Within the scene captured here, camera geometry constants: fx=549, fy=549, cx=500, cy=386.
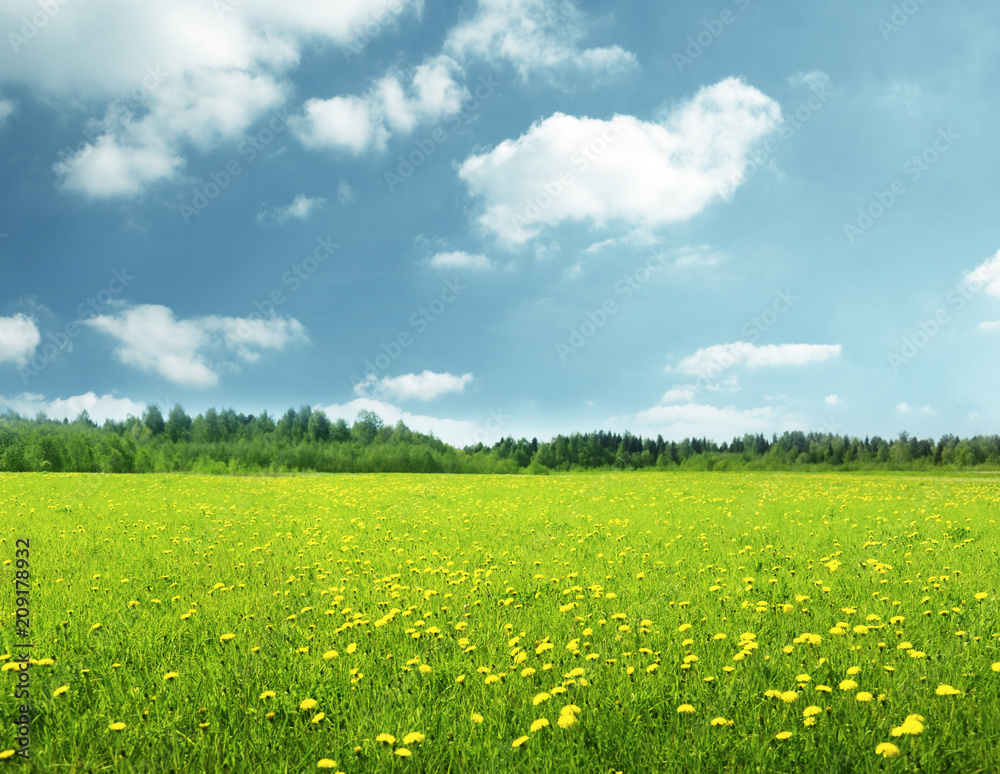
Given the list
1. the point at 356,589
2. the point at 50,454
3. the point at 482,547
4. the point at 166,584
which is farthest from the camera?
the point at 50,454

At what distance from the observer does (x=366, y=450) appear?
80.1 metres

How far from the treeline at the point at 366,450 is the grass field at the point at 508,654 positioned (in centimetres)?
4663

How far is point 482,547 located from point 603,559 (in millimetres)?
2060

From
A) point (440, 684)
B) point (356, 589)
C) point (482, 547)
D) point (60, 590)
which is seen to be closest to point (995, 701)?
point (440, 684)

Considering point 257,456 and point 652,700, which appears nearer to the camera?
point 652,700

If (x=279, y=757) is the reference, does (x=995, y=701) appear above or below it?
above

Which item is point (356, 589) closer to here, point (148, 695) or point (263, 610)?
point (263, 610)

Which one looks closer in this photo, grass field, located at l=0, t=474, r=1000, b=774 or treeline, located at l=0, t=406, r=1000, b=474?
grass field, located at l=0, t=474, r=1000, b=774

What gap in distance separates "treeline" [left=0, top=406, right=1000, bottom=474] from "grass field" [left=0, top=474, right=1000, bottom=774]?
46.6 m

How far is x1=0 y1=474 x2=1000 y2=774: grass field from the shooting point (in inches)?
126

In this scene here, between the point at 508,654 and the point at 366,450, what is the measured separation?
78.4 metres

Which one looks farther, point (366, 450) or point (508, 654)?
point (366, 450)

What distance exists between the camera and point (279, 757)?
10.6 ft

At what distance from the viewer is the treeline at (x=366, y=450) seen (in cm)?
6378
